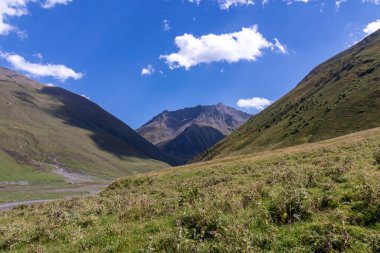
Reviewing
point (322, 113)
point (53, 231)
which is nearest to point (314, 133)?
point (322, 113)

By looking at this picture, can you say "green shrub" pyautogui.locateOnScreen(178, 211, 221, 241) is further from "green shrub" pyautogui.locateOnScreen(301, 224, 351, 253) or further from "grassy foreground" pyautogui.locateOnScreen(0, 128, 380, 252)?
"green shrub" pyautogui.locateOnScreen(301, 224, 351, 253)

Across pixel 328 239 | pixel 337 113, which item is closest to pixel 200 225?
pixel 328 239

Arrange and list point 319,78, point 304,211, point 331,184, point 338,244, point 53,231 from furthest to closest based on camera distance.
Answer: point 319,78 → point 331,184 → point 53,231 → point 304,211 → point 338,244

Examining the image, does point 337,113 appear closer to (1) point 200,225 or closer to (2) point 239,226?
(1) point 200,225

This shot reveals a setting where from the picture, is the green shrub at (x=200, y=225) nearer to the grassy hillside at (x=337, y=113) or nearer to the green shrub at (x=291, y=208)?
the green shrub at (x=291, y=208)

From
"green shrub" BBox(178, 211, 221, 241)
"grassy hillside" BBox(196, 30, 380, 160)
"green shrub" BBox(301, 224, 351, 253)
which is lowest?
"green shrub" BBox(301, 224, 351, 253)

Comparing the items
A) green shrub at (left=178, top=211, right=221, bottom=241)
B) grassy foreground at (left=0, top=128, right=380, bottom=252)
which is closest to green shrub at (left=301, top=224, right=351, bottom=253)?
grassy foreground at (left=0, top=128, right=380, bottom=252)

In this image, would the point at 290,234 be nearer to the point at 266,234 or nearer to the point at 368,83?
the point at 266,234

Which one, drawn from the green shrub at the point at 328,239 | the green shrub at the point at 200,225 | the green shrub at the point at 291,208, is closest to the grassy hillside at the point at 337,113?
the green shrub at the point at 291,208

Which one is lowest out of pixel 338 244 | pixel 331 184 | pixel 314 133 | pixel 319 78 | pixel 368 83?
pixel 338 244

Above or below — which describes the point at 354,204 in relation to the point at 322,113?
below

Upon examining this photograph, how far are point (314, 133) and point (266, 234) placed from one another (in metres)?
98.5

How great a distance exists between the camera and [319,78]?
7830 inches

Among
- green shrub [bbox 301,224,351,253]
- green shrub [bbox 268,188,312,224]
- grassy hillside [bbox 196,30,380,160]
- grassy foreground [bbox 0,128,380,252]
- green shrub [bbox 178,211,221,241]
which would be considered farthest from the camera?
grassy hillside [bbox 196,30,380,160]
